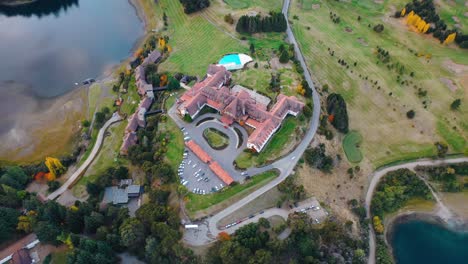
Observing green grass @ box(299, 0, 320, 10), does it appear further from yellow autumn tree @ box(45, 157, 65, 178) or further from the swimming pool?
yellow autumn tree @ box(45, 157, 65, 178)

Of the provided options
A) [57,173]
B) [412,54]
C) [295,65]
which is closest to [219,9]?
[295,65]

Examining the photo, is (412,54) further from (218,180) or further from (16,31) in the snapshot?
(16,31)

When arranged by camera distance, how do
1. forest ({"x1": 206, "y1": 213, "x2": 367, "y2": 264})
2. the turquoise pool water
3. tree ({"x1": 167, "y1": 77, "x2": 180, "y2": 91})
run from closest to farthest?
forest ({"x1": 206, "y1": 213, "x2": 367, "y2": 264}) < tree ({"x1": 167, "y1": 77, "x2": 180, "y2": 91}) < the turquoise pool water

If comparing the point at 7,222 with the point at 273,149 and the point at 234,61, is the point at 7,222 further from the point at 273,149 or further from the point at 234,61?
the point at 234,61

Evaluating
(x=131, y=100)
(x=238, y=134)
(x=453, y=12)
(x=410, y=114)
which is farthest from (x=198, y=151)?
(x=453, y=12)

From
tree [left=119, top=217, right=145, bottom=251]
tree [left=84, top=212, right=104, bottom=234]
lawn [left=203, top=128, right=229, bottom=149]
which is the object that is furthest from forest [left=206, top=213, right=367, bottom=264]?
tree [left=84, top=212, right=104, bottom=234]
